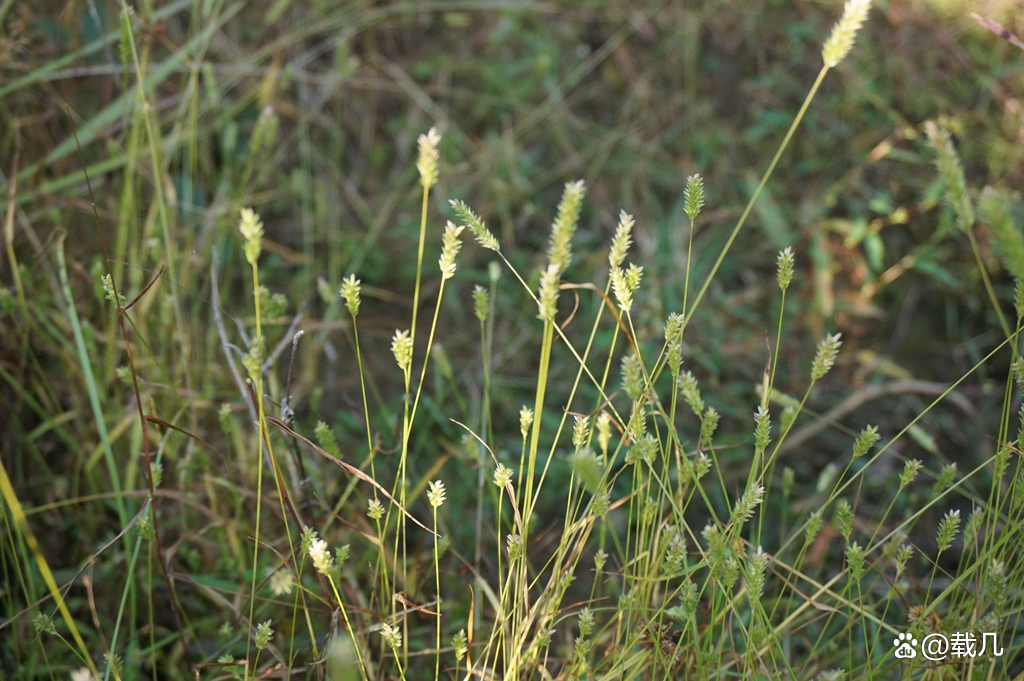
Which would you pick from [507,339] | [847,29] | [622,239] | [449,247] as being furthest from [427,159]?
[507,339]

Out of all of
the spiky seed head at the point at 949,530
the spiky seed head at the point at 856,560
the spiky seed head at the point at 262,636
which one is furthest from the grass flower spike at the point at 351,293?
the spiky seed head at the point at 949,530

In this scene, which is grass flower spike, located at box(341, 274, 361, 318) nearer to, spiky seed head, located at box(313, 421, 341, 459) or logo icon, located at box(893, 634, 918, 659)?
spiky seed head, located at box(313, 421, 341, 459)

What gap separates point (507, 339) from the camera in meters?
1.74

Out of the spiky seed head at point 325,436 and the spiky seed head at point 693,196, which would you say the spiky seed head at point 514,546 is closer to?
the spiky seed head at point 325,436

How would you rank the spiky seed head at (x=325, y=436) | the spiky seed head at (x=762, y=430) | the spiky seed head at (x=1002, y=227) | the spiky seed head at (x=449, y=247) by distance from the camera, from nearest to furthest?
the spiky seed head at (x=1002, y=227)
the spiky seed head at (x=449, y=247)
the spiky seed head at (x=762, y=430)
the spiky seed head at (x=325, y=436)

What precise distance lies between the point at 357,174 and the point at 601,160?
0.67m

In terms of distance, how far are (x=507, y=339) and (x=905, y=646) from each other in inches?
41.5

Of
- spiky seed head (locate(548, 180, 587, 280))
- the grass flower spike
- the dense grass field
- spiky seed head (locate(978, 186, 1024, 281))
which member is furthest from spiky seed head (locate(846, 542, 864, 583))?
the grass flower spike

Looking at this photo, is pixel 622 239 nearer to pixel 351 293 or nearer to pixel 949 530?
pixel 351 293

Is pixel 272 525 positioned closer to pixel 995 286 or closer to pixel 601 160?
pixel 601 160

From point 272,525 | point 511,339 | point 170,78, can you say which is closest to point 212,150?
point 170,78

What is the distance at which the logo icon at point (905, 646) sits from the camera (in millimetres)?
860

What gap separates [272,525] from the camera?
48.7 inches

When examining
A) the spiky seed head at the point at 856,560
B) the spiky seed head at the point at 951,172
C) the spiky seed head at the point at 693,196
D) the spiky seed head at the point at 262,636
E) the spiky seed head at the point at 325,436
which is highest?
the spiky seed head at the point at 951,172
